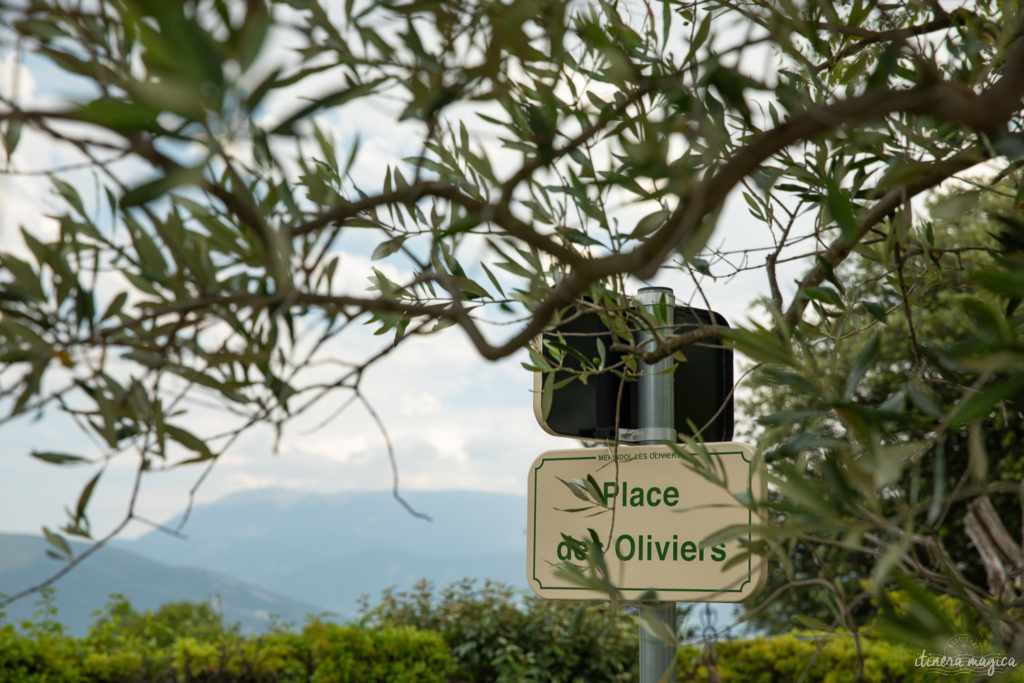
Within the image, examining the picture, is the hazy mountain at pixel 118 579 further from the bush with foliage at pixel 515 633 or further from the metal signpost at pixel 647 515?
the metal signpost at pixel 647 515

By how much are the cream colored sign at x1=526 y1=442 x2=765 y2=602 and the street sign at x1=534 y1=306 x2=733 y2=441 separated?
100mm

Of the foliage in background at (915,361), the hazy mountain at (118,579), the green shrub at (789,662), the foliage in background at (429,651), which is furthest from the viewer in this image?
the hazy mountain at (118,579)

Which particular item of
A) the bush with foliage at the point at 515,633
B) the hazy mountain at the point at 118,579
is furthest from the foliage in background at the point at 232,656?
the hazy mountain at the point at 118,579

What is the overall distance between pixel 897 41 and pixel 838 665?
257 inches

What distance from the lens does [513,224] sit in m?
0.76

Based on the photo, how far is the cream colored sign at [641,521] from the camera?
194cm

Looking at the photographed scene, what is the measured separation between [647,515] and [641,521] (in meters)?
Answer: 0.02

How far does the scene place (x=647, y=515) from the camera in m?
2.01

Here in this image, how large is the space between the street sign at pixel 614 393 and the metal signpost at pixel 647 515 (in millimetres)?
11

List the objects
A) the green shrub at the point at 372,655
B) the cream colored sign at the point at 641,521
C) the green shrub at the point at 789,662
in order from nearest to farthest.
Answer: the cream colored sign at the point at 641,521 < the green shrub at the point at 372,655 < the green shrub at the point at 789,662

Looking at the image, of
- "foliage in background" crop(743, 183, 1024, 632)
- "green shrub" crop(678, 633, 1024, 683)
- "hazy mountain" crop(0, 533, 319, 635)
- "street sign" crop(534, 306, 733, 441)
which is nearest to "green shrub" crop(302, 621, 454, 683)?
"green shrub" crop(678, 633, 1024, 683)

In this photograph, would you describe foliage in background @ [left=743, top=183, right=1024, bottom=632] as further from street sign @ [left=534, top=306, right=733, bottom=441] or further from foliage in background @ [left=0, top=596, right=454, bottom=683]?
foliage in background @ [left=0, top=596, right=454, bottom=683]

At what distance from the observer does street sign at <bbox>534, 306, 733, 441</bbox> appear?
196 centimetres

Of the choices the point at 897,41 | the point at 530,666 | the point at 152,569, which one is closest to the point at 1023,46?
the point at 897,41
